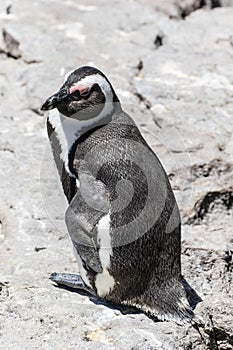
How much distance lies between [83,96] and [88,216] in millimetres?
436

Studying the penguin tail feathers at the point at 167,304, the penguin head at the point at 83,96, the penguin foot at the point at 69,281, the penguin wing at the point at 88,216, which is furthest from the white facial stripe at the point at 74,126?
the penguin tail feathers at the point at 167,304

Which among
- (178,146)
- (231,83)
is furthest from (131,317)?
(231,83)

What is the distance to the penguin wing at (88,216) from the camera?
292 cm

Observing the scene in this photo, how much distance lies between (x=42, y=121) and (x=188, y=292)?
1.40m

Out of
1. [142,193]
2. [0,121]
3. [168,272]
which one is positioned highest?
[142,193]

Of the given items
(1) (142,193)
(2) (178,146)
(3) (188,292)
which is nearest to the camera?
(1) (142,193)

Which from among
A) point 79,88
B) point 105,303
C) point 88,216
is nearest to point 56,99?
point 79,88

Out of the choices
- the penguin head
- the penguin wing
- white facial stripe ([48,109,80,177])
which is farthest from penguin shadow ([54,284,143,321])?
the penguin head

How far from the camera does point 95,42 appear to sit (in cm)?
493

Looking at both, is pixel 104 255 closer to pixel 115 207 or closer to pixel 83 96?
pixel 115 207

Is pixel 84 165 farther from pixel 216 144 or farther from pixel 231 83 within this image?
pixel 231 83

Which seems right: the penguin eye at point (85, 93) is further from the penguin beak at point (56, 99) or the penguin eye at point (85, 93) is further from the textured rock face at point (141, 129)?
the textured rock face at point (141, 129)

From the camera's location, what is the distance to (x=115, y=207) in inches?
114

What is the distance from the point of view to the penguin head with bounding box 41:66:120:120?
305cm
